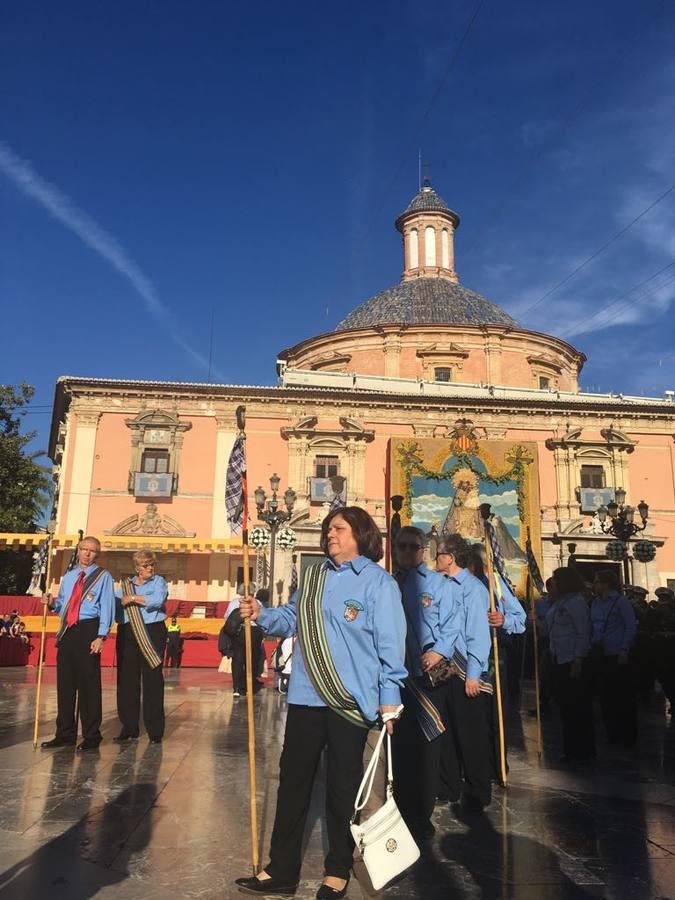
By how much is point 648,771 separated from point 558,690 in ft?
3.18

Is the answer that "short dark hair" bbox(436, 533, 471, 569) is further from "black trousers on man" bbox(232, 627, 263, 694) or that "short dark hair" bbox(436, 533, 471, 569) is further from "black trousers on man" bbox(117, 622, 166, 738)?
"black trousers on man" bbox(232, 627, 263, 694)

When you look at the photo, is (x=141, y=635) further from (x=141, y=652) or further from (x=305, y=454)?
(x=305, y=454)

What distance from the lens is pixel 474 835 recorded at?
4.34m

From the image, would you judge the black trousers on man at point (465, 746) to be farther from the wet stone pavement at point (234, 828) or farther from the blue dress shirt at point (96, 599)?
the blue dress shirt at point (96, 599)

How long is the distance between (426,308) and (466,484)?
431 inches

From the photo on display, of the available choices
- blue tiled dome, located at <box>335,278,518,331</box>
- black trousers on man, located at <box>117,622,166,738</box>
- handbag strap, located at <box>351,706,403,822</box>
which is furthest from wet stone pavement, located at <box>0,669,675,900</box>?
blue tiled dome, located at <box>335,278,518,331</box>

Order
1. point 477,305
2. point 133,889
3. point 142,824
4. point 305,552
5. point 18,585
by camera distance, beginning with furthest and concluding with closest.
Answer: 1. point 477,305
2. point 18,585
3. point 305,552
4. point 142,824
5. point 133,889

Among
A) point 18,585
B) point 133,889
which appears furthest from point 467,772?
point 18,585

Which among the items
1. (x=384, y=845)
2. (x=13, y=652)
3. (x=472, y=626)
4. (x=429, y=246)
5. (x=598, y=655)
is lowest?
(x=384, y=845)

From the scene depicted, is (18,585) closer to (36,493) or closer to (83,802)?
(36,493)

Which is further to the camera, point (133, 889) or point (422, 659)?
point (422, 659)

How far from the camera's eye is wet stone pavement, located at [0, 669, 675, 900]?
3.45 meters

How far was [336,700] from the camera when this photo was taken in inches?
135

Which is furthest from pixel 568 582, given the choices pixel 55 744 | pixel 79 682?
pixel 55 744
